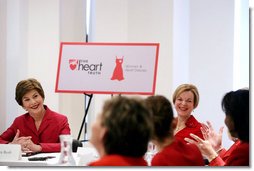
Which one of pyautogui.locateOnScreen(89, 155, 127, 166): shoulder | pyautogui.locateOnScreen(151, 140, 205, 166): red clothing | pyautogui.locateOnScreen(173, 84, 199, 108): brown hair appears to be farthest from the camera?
pyautogui.locateOnScreen(173, 84, 199, 108): brown hair

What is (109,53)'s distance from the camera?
331cm

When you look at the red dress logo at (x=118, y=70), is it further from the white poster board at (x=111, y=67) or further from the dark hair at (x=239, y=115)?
the dark hair at (x=239, y=115)

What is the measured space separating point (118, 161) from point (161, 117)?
0.55 meters

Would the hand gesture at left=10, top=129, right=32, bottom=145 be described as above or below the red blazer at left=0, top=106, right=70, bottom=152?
below

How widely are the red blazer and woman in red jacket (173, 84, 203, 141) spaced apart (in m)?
0.96

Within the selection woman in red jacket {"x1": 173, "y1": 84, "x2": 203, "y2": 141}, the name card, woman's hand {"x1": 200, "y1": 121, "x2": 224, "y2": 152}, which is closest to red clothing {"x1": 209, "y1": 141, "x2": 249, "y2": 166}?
woman's hand {"x1": 200, "y1": 121, "x2": 224, "y2": 152}

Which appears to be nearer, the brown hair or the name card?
the name card

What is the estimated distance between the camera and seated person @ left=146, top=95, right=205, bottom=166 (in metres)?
2.15

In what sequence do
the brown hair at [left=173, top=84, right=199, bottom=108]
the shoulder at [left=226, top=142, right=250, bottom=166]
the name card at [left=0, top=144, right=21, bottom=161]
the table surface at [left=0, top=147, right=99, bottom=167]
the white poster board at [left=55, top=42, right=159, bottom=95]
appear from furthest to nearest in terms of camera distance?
the brown hair at [left=173, top=84, right=199, bottom=108]
the white poster board at [left=55, top=42, right=159, bottom=95]
the name card at [left=0, top=144, right=21, bottom=161]
the table surface at [left=0, top=147, right=99, bottom=167]
the shoulder at [left=226, top=142, right=250, bottom=166]

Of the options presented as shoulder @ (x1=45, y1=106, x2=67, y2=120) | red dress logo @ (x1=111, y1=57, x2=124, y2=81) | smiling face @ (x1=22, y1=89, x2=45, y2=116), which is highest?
red dress logo @ (x1=111, y1=57, x2=124, y2=81)

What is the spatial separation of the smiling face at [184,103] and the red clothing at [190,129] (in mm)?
62

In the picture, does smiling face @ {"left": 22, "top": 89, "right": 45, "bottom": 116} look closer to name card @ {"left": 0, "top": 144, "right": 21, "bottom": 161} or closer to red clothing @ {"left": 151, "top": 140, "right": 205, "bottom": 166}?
name card @ {"left": 0, "top": 144, "right": 21, "bottom": 161}

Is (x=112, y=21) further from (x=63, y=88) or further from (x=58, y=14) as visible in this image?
(x=63, y=88)

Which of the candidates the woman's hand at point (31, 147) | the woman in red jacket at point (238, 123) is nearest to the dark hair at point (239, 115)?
the woman in red jacket at point (238, 123)
